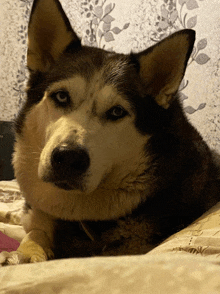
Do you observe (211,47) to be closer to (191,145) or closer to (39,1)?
(191,145)

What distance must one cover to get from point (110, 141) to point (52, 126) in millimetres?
247

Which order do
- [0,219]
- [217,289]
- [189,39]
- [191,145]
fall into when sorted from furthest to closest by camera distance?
[0,219], [191,145], [189,39], [217,289]

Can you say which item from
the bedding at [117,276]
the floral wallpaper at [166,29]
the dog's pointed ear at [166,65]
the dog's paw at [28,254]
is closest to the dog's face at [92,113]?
the dog's pointed ear at [166,65]

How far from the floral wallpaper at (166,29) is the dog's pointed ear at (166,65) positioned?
3.98ft

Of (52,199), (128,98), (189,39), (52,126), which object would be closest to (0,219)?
(52,199)

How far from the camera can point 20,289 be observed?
15.1 inches

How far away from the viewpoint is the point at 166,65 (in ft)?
4.37

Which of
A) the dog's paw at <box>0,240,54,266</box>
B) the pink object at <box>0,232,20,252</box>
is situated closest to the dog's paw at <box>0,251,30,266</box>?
the dog's paw at <box>0,240,54,266</box>

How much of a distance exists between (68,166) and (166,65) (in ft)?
2.10

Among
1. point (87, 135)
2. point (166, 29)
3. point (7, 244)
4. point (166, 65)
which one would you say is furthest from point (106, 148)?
point (166, 29)

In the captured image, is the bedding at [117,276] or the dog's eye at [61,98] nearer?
the bedding at [117,276]

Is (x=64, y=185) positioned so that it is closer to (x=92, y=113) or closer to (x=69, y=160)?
(x=69, y=160)

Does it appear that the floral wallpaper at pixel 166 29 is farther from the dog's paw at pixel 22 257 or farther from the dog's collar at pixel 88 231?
the dog's paw at pixel 22 257

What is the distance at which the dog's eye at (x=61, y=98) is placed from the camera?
4.17 feet
